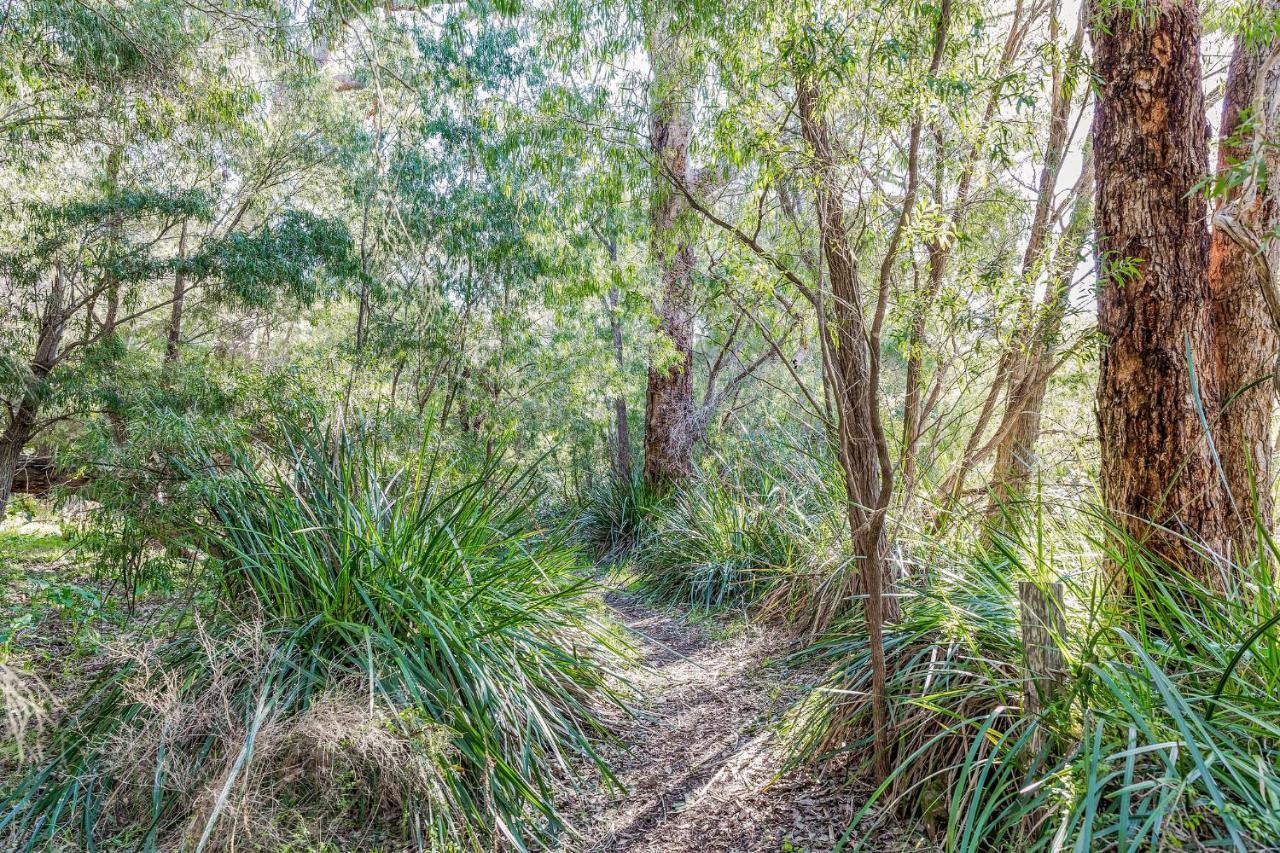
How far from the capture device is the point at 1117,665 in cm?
215

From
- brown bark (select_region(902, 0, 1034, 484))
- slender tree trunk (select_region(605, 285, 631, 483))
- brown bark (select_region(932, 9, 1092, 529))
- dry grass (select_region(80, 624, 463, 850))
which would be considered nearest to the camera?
dry grass (select_region(80, 624, 463, 850))

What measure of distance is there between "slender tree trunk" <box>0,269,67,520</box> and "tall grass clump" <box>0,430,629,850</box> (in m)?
7.41

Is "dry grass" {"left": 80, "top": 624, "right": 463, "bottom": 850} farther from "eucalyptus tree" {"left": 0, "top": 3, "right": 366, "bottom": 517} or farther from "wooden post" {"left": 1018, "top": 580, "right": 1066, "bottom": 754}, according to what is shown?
"eucalyptus tree" {"left": 0, "top": 3, "right": 366, "bottom": 517}

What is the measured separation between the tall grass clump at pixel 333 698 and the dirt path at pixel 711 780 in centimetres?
20

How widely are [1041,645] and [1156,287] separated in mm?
1845

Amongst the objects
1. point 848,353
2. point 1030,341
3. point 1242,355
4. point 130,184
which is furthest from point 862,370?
point 130,184

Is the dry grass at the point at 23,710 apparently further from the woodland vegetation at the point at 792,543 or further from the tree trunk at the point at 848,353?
the tree trunk at the point at 848,353

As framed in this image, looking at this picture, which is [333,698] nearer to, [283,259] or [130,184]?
[283,259]

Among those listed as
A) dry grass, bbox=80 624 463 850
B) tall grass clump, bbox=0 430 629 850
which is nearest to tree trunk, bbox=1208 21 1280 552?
tall grass clump, bbox=0 430 629 850

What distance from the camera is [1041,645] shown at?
2.06 m

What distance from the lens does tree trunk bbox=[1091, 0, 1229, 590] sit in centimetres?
288

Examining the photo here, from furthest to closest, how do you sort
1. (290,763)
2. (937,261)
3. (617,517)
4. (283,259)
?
1. (617,517)
2. (283,259)
3. (937,261)
4. (290,763)

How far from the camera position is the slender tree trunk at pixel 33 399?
866 cm

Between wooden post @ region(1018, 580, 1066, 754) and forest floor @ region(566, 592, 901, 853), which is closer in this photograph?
wooden post @ region(1018, 580, 1066, 754)
